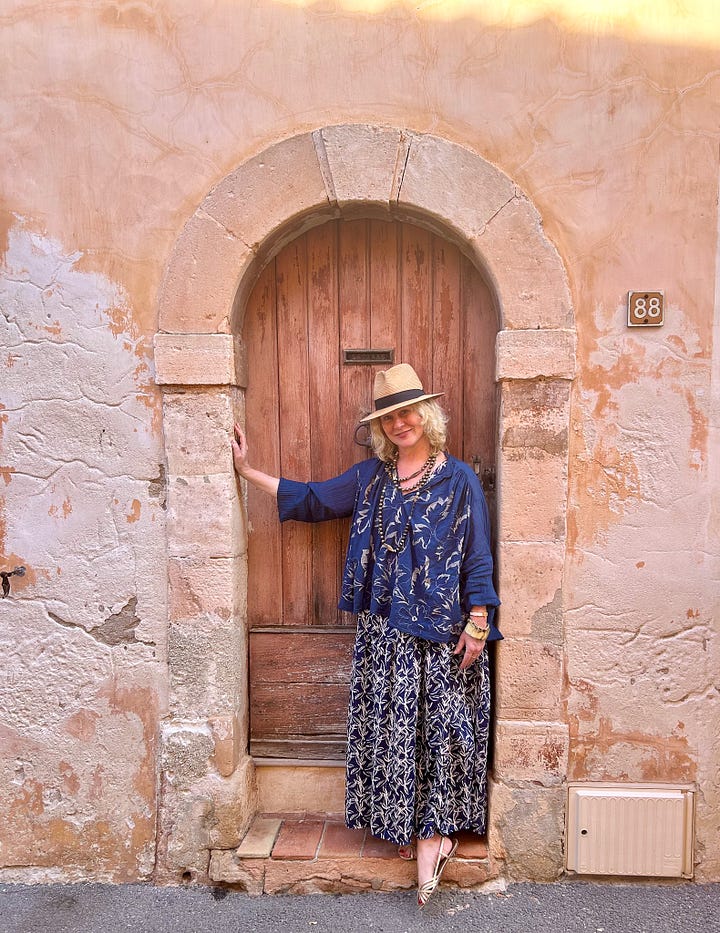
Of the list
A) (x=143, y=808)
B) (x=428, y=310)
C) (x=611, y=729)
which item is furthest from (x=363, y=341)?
(x=143, y=808)

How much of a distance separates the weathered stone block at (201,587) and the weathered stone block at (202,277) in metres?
0.92

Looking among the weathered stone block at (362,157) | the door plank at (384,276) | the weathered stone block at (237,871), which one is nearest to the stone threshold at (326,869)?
the weathered stone block at (237,871)

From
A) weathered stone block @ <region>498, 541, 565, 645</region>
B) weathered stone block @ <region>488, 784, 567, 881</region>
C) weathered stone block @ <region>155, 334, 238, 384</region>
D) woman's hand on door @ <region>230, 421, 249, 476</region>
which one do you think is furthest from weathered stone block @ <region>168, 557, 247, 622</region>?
weathered stone block @ <region>488, 784, 567, 881</region>

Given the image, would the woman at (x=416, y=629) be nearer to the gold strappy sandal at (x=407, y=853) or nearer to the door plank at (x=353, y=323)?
the gold strappy sandal at (x=407, y=853)

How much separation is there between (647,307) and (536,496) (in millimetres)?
834

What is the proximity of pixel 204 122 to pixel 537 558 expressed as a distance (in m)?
2.14

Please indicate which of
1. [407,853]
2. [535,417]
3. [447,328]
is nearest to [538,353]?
[535,417]

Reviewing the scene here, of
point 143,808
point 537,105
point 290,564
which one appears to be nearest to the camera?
point 537,105

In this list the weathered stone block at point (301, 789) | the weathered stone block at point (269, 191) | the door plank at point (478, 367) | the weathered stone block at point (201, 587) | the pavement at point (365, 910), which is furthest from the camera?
the weathered stone block at point (301, 789)

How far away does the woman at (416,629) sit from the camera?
250 centimetres

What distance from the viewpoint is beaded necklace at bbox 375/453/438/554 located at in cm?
253

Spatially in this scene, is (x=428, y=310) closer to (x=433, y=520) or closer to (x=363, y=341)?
(x=363, y=341)

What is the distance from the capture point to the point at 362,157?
253 centimetres

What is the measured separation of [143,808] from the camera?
8.86 ft
